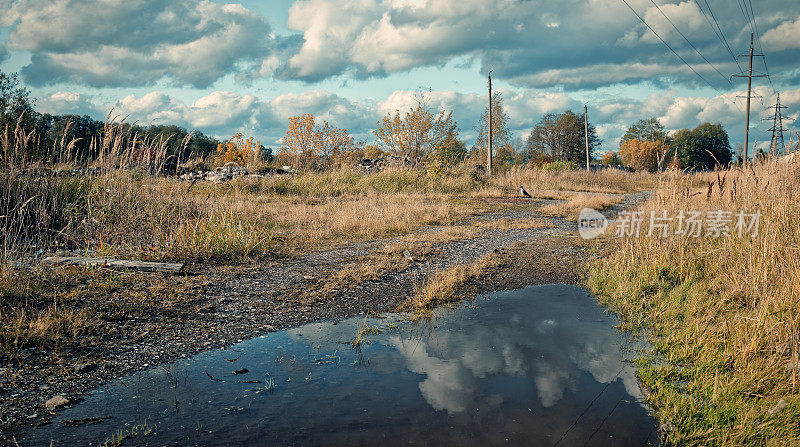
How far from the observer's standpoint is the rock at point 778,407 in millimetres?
2789

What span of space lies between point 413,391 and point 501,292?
2514 millimetres

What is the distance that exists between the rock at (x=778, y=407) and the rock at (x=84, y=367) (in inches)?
180

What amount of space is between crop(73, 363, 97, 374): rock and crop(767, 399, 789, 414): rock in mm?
4563

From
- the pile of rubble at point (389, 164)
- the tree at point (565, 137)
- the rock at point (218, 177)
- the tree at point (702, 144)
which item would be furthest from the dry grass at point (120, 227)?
the tree at point (702, 144)

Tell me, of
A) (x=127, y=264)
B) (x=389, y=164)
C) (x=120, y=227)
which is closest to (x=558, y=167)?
(x=389, y=164)

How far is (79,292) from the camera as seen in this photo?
4.62 meters

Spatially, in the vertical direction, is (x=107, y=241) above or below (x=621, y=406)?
above

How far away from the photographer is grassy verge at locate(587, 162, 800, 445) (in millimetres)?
2834

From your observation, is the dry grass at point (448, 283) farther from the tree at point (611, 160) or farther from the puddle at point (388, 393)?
the tree at point (611, 160)

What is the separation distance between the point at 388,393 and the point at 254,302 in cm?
228

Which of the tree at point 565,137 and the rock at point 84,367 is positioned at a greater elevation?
the tree at point 565,137

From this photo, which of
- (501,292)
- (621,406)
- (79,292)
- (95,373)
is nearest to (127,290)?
(79,292)

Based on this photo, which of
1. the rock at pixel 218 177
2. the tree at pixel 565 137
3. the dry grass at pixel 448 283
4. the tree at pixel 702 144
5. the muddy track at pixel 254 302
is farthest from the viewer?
the tree at pixel 702 144

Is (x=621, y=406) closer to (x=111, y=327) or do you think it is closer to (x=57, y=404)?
(x=57, y=404)
